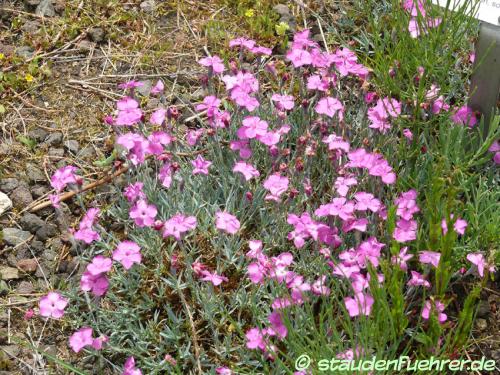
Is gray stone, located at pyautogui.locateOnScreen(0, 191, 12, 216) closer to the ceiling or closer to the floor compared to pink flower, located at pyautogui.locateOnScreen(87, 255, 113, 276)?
closer to the floor

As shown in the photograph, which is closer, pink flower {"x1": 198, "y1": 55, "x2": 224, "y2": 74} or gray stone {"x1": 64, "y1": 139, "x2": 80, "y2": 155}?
pink flower {"x1": 198, "y1": 55, "x2": 224, "y2": 74}

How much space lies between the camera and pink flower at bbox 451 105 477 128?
8.19ft

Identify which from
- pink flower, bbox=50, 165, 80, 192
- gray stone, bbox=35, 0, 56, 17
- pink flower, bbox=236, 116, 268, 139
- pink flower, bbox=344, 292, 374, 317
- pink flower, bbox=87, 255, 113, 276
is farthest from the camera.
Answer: gray stone, bbox=35, 0, 56, 17

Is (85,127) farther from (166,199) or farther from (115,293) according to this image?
(115,293)

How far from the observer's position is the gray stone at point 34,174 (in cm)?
266

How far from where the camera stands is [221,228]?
217cm

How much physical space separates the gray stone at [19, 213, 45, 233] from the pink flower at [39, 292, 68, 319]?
1.52 feet

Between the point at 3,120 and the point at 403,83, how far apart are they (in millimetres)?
1636

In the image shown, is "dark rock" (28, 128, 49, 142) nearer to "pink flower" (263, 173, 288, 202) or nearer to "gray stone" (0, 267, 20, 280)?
"gray stone" (0, 267, 20, 280)

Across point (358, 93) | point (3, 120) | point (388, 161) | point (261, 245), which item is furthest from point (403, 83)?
point (3, 120)

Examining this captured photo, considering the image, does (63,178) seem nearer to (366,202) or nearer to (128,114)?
(128,114)

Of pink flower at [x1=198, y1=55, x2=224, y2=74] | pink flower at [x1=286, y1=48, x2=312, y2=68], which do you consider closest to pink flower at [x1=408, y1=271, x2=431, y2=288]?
pink flower at [x1=286, y1=48, x2=312, y2=68]

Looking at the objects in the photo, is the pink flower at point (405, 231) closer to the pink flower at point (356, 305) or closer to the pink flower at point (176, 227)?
the pink flower at point (356, 305)

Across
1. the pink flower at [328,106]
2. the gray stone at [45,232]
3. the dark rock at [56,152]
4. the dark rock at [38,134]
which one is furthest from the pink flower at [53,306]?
the pink flower at [328,106]
